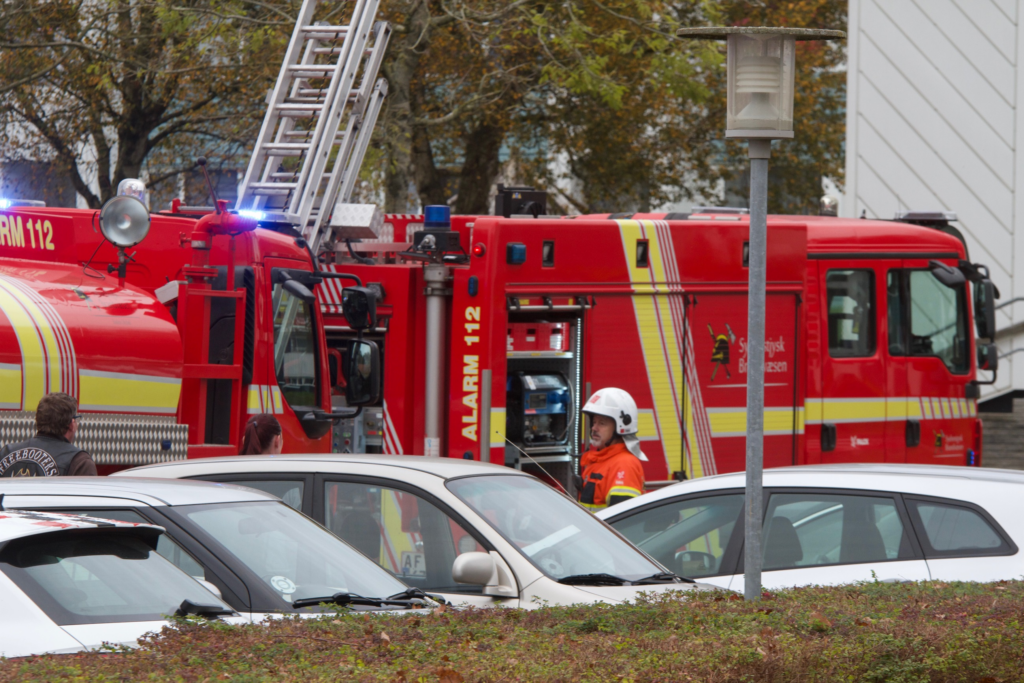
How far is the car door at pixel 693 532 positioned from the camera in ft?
22.2

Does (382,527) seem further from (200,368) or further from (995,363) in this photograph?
(995,363)

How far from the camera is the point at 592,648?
4.07 m

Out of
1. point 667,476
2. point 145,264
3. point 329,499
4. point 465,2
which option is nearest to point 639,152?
point 465,2

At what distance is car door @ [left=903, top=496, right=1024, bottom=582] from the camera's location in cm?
634

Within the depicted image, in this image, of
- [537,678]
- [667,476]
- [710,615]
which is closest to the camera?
[537,678]

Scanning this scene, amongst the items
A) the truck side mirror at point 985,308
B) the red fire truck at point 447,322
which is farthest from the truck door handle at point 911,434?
the truck side mirror at point 985,308

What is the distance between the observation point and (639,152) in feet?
86.0

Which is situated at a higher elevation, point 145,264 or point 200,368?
point 145,264

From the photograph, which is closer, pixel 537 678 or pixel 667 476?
pixel 537 678

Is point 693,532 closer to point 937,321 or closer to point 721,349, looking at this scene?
point 721,349

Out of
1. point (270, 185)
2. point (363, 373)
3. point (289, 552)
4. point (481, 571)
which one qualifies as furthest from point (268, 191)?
point (481, 571)

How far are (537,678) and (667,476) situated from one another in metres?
6.94

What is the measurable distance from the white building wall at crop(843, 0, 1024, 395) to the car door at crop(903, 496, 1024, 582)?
437 inches

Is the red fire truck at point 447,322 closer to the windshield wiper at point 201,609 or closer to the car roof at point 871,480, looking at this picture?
the car roof at point 871,480
